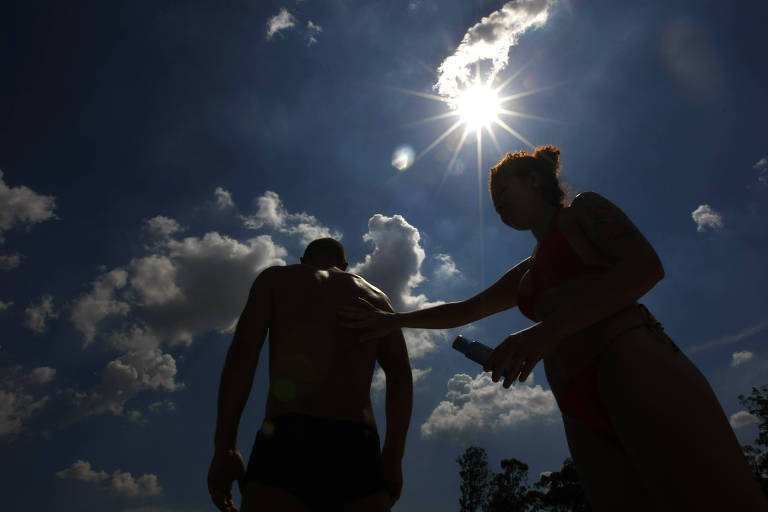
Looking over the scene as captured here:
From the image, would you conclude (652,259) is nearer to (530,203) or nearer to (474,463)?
(530,203)

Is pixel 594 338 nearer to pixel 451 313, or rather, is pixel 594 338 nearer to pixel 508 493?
→ pixel 451 313

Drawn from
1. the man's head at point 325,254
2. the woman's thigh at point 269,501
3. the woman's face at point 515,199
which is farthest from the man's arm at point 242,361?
the woman's face at point 515,199

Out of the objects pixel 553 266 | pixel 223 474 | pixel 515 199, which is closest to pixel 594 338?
pixel 553 266

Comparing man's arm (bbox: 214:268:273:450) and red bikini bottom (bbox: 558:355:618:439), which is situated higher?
man's arm (bbox: 214:268:273:450)

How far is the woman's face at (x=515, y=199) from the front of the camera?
111 inches

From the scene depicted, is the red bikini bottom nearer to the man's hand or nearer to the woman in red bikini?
the woman in red bikini

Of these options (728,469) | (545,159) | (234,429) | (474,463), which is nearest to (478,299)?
(545,159)

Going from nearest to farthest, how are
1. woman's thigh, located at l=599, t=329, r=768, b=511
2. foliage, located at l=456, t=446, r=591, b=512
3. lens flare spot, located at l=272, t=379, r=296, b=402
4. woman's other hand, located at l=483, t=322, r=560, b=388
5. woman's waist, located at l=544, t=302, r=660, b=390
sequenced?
woman's thigh, located at l=599, t=329, r=768, b=511
woman's other hand, located at l=483, t=322, r=560, b=388
woman's waist, located at l=544, t=302, r=660, b=390
lens flare spot, located at l=272, t=379, r=296, b=402
foliage, located at l=456, t=446, r=591, b=512

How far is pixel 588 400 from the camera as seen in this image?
2.11 metres

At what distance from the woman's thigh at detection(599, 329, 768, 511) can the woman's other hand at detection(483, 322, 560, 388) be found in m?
0.43

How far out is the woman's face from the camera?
2818 millimetres

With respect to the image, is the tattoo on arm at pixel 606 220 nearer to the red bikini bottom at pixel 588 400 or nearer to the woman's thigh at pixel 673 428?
the woman's thigh at pixel 673 428

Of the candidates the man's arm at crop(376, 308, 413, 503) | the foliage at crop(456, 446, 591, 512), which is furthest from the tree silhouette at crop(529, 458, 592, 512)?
the man's arm at crop(376, 308, 413, 503)

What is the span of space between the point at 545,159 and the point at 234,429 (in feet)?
10.1
